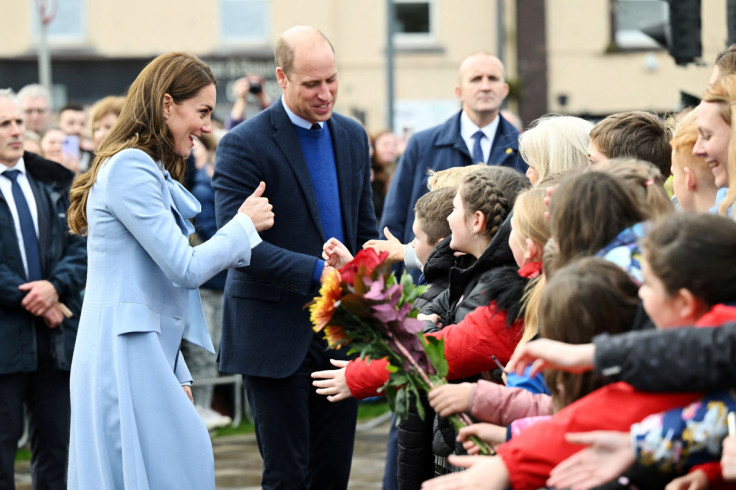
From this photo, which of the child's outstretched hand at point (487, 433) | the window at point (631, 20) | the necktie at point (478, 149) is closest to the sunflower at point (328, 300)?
the child's outstretched hand at point (487, 433)

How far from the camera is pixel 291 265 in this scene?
4.52 m

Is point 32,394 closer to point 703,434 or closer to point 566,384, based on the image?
point 566,384

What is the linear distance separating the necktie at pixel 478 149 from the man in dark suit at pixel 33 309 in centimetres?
236

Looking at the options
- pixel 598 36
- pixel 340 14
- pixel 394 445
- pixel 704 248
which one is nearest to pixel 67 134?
pixel 394 445

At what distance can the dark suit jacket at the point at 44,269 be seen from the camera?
18.1 ft

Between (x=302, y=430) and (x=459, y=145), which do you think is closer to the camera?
(x=302, y=430)

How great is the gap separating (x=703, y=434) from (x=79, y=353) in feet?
7.79

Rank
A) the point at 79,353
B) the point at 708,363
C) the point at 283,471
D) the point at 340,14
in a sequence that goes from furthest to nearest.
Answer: the point at 340,14, the point at 283,471, the point at 79,353, the point at 708,363

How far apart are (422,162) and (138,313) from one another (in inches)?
112

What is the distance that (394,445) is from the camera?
17.8ft

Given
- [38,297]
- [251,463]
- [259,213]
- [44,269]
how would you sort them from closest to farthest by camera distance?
[259,213] → [38,297] → [44,269] → [251,463]

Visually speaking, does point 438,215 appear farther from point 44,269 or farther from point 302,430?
point 44,269

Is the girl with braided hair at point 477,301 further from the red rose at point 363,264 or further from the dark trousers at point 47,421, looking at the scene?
the dark trousers at point 47,421

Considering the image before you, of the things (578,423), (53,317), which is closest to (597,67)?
(53,317)
